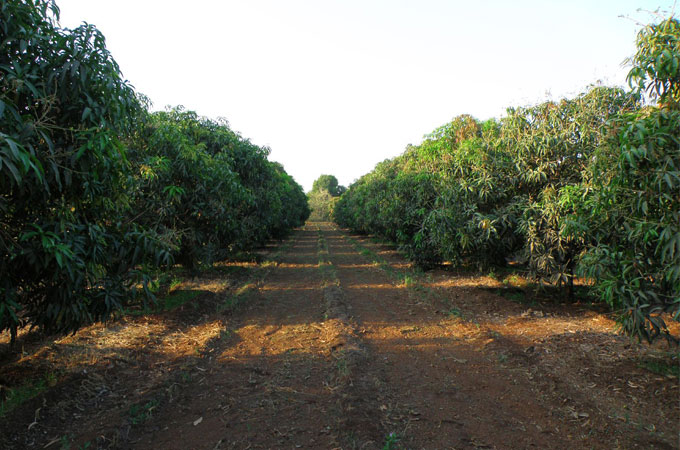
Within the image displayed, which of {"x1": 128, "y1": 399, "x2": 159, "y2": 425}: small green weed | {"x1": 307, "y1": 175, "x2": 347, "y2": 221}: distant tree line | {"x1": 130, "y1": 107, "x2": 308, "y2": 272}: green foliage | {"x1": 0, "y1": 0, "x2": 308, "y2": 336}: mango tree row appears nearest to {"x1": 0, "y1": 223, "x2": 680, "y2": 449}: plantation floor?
{"x1": 128, "y1": 399, "x2": 159, "y2": 425}: small green weed

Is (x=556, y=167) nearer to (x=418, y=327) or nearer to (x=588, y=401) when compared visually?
(x=418, y=327)

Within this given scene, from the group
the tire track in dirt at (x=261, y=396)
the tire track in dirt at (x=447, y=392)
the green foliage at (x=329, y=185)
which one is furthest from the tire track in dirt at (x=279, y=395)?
the green foliage at (x=329, y=185)

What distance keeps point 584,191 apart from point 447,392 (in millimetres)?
4617

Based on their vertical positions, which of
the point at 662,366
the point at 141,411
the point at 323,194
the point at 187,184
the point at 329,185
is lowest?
the point at 662,366

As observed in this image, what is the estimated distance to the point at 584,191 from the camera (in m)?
6.73

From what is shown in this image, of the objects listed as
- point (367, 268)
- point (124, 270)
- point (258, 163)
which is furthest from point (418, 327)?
point (258, 163)

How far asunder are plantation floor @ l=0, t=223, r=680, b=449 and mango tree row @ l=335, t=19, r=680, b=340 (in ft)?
3.47

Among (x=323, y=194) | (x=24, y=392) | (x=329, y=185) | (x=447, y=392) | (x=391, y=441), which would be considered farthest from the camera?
(x=329, y=185)

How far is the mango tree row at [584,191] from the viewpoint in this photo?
13.4 feet

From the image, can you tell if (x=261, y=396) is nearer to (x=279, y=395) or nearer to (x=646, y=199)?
(x=279, y=395)

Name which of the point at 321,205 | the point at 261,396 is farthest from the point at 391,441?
the point at 321,205

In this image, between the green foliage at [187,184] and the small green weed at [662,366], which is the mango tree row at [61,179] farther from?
the small green weed at [662,366]

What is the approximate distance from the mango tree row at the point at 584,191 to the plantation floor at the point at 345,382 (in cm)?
106

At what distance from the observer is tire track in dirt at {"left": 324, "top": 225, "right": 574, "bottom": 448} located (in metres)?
3.96
